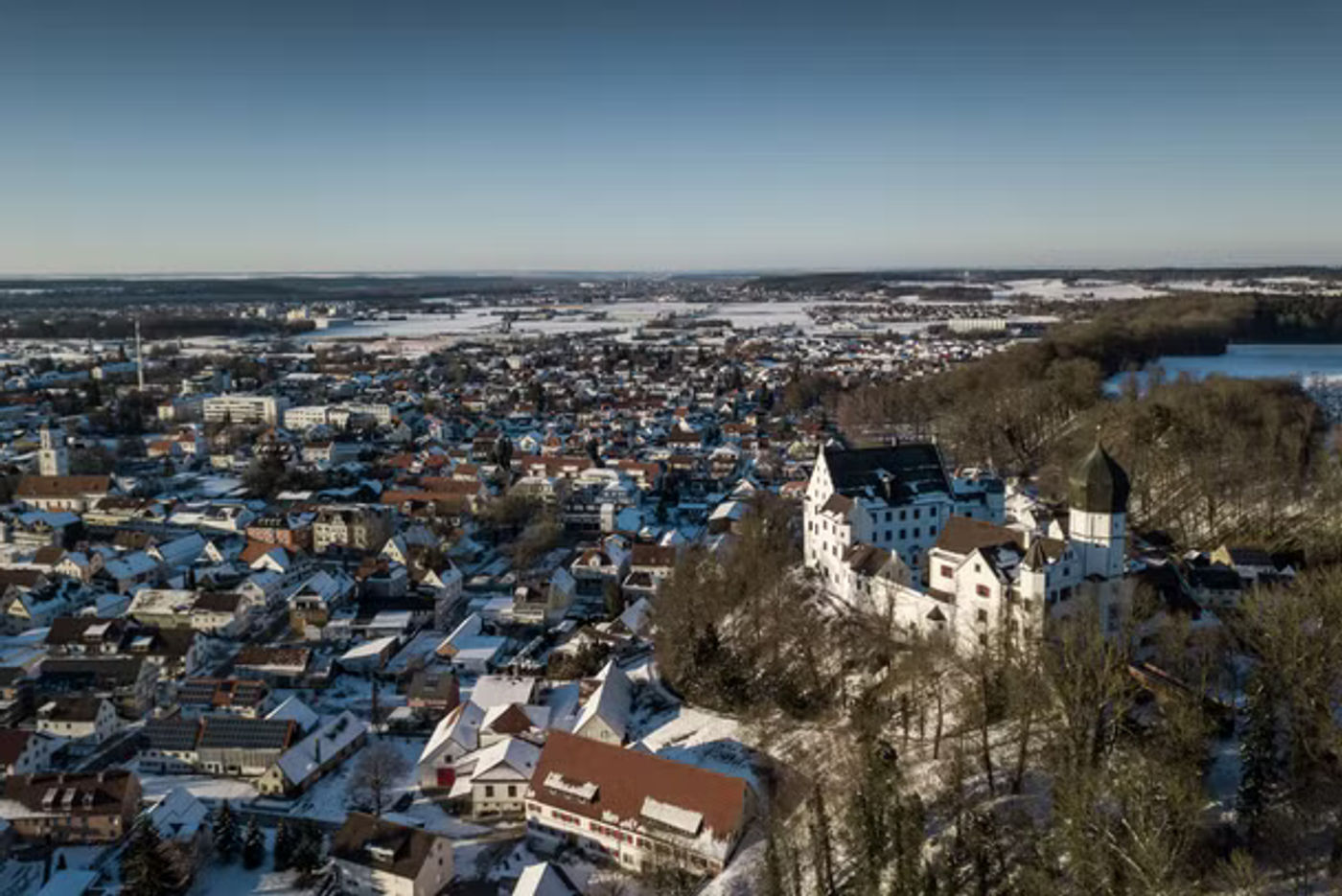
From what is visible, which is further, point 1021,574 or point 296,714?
point 296,714

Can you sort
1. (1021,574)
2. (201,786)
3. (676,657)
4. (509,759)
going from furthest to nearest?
(676,657) < (201,786) < (509,759) < (1021,574)

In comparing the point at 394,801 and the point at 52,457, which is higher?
the point at 52,457

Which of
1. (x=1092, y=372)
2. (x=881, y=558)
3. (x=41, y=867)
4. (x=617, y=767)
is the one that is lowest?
(x=41, y=867)

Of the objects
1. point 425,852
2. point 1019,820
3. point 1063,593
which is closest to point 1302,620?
point 1063,593

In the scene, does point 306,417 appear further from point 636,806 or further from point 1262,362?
point 1262,362

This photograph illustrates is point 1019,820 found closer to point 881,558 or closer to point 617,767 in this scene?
point 617,767

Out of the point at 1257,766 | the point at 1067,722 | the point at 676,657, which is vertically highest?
the point at 1257,766

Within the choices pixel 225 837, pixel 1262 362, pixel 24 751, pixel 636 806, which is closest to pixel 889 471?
pixel 636 806

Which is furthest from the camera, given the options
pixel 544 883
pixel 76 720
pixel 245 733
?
pixel 76 720

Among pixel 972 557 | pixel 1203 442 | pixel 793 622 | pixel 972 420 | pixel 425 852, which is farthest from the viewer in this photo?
pixel 972 420
